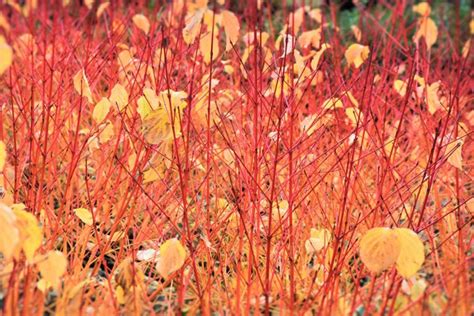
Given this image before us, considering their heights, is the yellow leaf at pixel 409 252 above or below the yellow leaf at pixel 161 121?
below

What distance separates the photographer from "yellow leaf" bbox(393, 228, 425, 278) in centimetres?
134

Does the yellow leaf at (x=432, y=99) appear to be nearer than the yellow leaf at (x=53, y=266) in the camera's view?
No

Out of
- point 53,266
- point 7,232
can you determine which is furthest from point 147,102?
point 7,232

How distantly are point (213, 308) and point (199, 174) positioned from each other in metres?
0.88

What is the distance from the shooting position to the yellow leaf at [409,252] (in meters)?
1.34

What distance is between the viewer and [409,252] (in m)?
1.36

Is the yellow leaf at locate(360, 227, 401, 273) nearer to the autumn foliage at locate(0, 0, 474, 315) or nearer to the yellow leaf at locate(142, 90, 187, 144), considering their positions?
the autumn foliage at locate(0, 0, 474, 315)

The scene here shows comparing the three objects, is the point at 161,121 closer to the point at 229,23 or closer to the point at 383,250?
the point at 229,23

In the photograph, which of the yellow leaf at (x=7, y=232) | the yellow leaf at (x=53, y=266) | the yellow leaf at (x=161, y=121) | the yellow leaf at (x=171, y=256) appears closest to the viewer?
the yellow leaf at (x=7, y=232)

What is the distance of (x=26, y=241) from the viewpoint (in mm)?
1292

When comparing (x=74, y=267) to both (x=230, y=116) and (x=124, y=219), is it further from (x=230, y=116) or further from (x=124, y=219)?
(x=230, y=116)

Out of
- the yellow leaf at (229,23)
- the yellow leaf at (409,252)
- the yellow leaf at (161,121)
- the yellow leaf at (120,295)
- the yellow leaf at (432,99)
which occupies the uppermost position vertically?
the yellow leaf at (229,23)

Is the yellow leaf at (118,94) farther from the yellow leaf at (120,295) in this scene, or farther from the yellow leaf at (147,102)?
the yellow leaf at (120,295)

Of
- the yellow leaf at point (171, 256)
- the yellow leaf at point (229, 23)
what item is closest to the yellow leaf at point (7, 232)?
the yellow leaf at point (171, 256)
